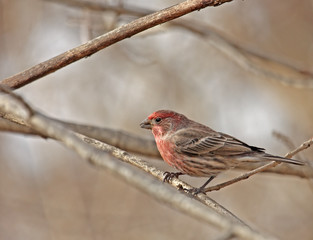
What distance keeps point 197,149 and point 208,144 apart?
153 mm

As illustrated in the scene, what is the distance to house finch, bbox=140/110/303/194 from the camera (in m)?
5.54

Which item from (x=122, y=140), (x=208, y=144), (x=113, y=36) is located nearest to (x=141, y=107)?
(x=122, y=140)

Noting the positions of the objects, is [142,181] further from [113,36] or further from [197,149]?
[197,149]

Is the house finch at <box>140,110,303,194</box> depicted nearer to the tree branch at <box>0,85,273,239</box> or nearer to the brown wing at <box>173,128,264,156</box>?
the brown wing at <box>173,128,264,156</box>

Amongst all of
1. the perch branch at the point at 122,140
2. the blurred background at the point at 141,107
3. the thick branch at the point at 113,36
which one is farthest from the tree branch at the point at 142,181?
the blurred background at the point at 141,107

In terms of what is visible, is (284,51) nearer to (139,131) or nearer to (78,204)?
(139,131)

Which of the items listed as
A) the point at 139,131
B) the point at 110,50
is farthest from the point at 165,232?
the point at 110,50

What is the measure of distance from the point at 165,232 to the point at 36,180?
2410mm

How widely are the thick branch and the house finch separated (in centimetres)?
184

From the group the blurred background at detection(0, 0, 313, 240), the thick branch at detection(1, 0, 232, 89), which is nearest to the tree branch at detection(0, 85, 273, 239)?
the thick branch at detection(1, 0, 232, 89)

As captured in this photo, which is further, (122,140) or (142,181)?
(122,140)

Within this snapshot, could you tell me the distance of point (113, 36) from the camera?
4.04 m

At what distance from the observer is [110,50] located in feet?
33.8

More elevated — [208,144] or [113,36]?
[113,36]
